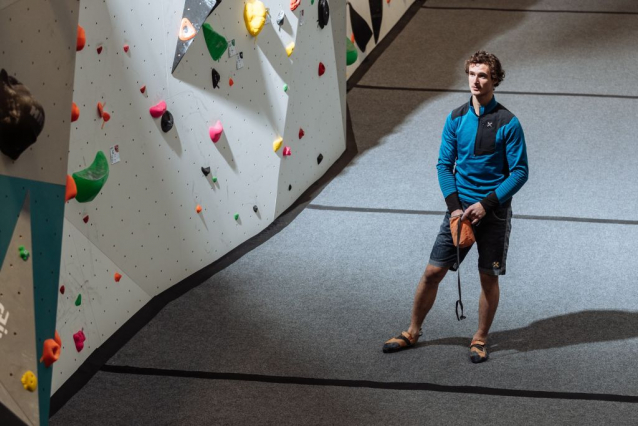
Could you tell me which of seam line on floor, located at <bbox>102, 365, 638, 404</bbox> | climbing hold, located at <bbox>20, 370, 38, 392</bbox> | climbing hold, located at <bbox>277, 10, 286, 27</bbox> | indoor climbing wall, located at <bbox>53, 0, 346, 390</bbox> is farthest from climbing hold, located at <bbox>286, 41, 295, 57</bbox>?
climbing hold, located at <bbox>20, 370, 38, 392</bbox>

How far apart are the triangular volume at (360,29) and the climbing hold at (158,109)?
2.96 metres

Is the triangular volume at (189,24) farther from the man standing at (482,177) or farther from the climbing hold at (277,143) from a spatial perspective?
the man standing at (482,177)

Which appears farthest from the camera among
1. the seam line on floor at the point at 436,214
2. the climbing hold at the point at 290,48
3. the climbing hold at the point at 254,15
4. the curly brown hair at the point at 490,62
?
the seam line on floor at the point at 436,214

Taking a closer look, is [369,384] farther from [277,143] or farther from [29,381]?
[277,143]

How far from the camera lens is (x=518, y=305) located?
154 inches

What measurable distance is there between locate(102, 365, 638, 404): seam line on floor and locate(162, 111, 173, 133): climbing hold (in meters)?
0.97

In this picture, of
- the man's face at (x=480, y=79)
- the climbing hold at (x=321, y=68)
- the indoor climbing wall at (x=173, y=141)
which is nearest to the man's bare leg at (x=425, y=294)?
the man's face at (x=480, y=79)

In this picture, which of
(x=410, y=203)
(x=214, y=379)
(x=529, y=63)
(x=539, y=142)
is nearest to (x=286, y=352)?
(x=214, y=379)

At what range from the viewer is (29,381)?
283 cm

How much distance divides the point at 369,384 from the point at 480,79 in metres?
1.20

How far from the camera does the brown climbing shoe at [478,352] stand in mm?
3499

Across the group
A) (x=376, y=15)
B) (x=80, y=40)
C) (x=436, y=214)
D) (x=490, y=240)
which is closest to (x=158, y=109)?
(x=80, y=40)

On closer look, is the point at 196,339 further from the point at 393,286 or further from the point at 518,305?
the point at 518,305

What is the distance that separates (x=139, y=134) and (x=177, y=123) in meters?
0.25
